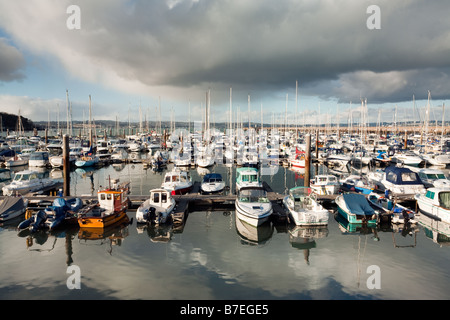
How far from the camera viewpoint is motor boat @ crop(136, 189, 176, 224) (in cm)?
2098

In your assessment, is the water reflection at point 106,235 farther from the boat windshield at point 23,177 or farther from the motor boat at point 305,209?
the boat windshield at point 23,177

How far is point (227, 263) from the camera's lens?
610 inches

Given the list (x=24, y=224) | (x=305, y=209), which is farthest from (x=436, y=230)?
(x=24, y=224)

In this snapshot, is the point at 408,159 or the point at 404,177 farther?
the point at 408,159

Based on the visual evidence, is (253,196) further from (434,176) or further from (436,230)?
(434,176)

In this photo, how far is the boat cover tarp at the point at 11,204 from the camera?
22.2 meters

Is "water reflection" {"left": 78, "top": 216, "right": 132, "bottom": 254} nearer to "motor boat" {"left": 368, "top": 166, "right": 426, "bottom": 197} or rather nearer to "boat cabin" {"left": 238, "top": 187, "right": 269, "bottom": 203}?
"boat cabin" {"left": 238, "top": 187, "right": 269, "bottom": 203}

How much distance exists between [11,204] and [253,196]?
20.3m

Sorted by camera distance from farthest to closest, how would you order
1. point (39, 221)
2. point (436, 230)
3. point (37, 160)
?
1. point (37, 160)
2. point (436, 230)
3. point (39, 221)

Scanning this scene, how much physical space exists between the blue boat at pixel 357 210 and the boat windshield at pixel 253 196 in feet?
21.4

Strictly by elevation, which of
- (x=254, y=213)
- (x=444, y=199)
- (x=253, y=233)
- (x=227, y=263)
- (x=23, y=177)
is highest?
(x=23, y=177)

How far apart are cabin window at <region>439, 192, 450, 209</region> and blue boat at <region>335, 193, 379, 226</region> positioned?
17.6 feet

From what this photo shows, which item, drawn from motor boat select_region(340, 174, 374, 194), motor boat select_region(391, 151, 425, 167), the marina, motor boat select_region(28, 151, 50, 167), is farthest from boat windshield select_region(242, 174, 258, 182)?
motor boat select_region(28, 151, 50, 167)

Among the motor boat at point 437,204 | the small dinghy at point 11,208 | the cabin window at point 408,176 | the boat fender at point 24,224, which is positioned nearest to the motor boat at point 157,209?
the boat fender at point 24,224
